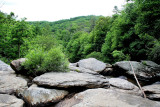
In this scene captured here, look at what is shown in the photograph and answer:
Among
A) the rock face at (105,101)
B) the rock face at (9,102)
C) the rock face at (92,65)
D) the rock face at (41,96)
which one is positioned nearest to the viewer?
the rock face at (105,101)

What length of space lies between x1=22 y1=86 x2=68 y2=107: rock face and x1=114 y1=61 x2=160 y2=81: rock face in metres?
9.85

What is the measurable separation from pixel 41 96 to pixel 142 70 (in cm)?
1169

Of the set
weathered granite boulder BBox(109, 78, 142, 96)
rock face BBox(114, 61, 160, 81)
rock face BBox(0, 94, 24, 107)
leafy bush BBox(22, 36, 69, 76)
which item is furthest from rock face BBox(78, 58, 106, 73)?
rock face BBox(0, 94, 24, 107)

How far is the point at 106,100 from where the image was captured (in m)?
4.92

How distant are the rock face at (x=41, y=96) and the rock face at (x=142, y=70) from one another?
985cm

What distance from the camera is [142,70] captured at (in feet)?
42.1

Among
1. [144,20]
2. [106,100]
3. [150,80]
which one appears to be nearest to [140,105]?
[106,100]

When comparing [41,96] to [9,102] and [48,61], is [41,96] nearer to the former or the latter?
[9,102]

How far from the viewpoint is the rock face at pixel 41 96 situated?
534cm

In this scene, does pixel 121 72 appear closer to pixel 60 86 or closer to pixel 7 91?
pixel 60 86

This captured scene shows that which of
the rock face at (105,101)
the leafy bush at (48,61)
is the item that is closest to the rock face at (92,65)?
the leafy bush at (48,61)

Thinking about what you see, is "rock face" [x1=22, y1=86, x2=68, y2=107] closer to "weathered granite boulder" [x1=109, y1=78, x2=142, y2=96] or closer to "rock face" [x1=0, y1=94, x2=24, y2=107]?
"rock face" [x1=0, y1=94, x2=24, y2=107]

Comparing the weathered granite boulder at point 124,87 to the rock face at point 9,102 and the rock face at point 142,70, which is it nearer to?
the rock face at point 142,70

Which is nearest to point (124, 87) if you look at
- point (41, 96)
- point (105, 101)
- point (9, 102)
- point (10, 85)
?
point (105, 101)
